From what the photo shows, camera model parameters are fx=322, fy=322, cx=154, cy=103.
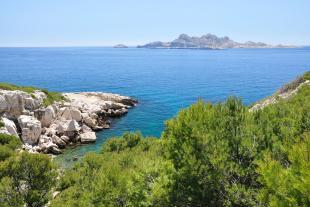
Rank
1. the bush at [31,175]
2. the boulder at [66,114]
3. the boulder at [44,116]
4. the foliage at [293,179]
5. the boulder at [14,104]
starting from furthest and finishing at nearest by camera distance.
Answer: the boulder at [66,114], the boulder at [44,116], the boulder at [14,104], the bush at [31,175], the foliage at [293,179]

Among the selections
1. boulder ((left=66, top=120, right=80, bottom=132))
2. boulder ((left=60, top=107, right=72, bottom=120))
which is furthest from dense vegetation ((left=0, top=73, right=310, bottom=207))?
boulder ((left=60, top=107, right=72, bottom=120))

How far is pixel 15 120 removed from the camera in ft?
175

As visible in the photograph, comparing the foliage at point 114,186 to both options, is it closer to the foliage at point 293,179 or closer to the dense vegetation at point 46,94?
the foliage at point 293,179

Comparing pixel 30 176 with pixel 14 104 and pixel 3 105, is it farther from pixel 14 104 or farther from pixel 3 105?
pixel 14 104

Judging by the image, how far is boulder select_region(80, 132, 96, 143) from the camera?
2105 inches

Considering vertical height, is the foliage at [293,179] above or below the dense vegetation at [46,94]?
above

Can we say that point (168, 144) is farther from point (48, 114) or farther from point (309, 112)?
point (48, 114)

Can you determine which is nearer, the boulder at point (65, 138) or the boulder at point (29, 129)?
the boulder at point (29, 129)

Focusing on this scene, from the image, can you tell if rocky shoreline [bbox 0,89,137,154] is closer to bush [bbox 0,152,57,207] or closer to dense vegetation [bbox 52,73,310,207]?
bush [bbox 0,152,57,207]

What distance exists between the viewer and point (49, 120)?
189ft

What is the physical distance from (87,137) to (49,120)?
28.8ft

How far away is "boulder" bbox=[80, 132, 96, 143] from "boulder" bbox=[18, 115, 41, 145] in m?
6.96

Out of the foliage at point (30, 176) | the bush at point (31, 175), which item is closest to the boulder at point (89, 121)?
the foliage at point (30, 176)

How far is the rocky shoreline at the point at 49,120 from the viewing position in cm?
5016
